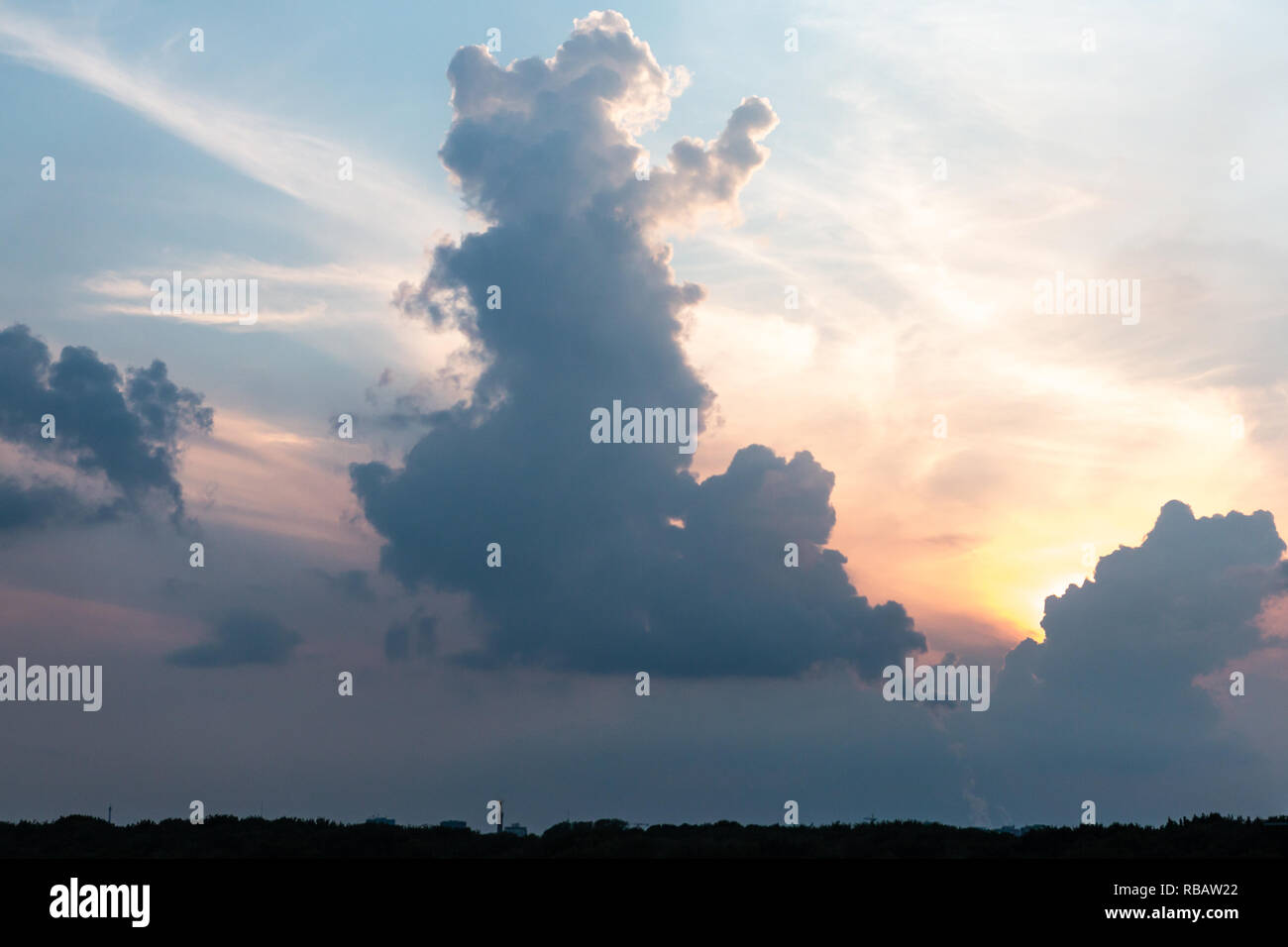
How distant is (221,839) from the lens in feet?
234

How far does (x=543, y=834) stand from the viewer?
71.5 m

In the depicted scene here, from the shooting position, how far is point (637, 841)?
214 feet

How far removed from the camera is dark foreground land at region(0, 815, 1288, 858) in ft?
192

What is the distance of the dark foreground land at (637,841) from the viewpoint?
192 ft
